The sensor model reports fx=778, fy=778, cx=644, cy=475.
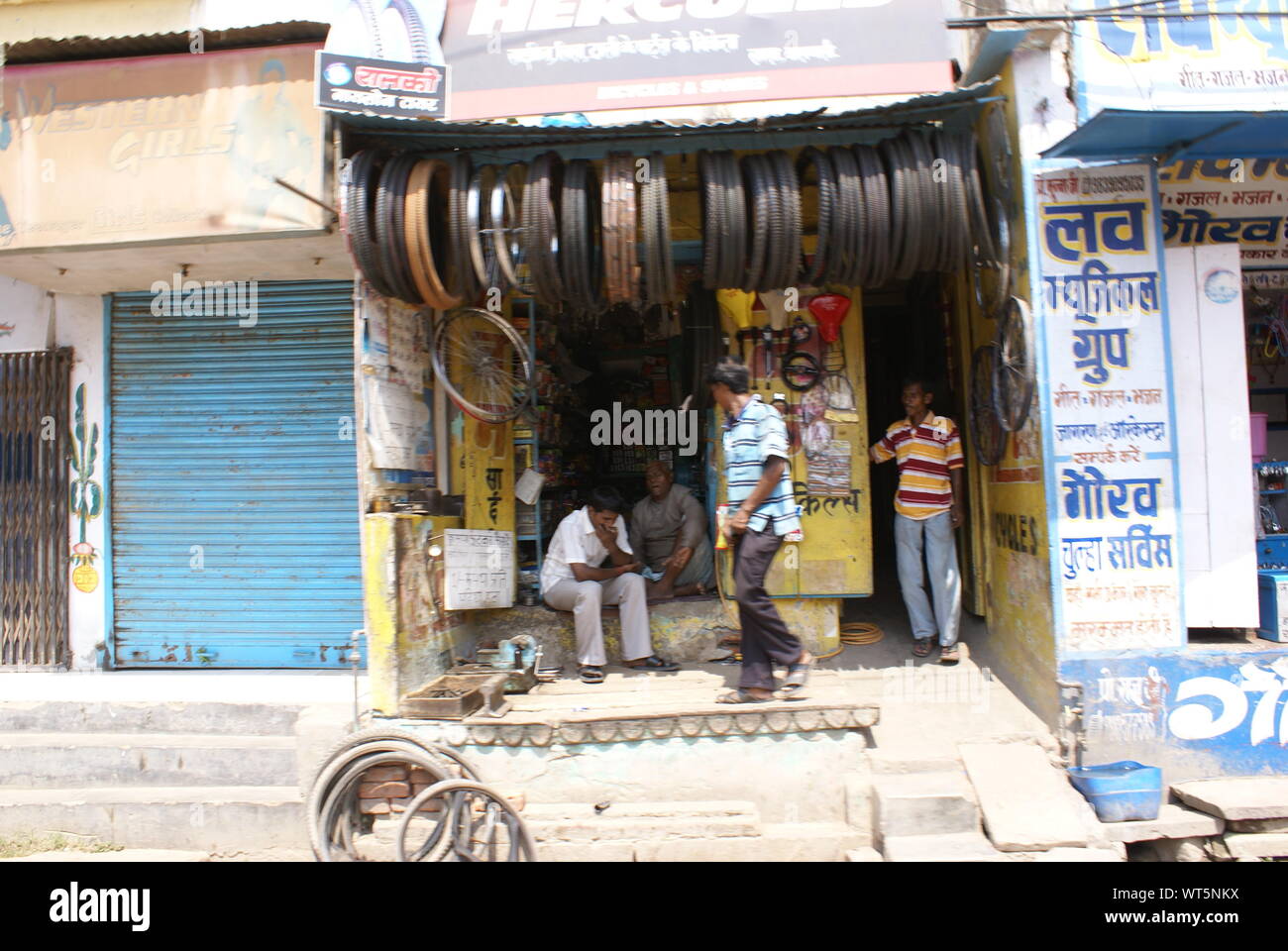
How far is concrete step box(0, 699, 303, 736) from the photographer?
4820 millimetres

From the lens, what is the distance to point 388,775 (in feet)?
14.0

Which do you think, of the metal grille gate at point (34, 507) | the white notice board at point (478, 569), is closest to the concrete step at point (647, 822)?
the white notice board at point (478, 569)

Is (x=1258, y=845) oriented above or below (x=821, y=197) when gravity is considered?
below

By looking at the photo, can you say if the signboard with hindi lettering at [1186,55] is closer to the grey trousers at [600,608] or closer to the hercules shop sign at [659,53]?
the hercules shop sign at [659,53]

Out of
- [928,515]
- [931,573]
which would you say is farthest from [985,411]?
[931,573]

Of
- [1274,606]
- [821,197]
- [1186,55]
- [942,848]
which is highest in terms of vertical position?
[1186,55]

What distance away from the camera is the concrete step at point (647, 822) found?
3.92 metres

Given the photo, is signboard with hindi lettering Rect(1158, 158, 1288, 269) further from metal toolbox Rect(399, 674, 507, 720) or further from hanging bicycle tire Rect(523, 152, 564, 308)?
metal toolbox Rect(399, 674, 507, 720)

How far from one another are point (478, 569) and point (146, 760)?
225 centimetres

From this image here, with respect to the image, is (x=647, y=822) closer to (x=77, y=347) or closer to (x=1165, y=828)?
(x=1165, y=828)

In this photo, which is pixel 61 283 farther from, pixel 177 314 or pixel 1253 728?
pixel 1253 728

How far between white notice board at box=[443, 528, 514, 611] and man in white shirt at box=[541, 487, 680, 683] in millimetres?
269

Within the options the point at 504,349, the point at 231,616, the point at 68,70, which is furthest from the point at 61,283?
the point at 504,349
